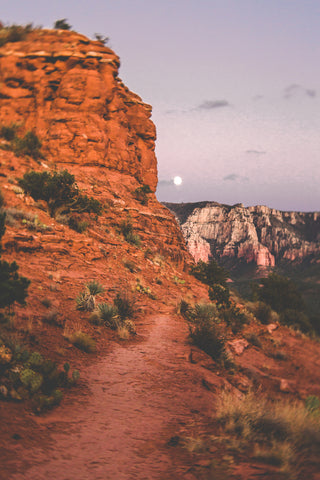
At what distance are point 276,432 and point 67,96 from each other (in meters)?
28.5

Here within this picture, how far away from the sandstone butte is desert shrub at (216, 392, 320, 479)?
14 centimetres

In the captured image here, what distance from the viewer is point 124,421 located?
3.76 meters

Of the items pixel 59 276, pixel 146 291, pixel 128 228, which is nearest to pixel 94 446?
pixel 59 276

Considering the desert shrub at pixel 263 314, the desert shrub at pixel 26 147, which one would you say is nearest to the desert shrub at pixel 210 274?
the desert shrub at pixel 263 314

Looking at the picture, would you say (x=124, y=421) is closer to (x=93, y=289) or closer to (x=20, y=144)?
(x=93, y=289)

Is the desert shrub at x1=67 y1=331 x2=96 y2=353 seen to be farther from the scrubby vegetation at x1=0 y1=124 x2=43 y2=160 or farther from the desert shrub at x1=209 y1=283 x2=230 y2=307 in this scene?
the scrubby vegetation at x1=0 y1=124 x2=43 y2=160

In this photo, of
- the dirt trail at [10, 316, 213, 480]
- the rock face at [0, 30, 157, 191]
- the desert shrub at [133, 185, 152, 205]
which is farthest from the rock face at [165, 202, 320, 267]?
the dirt trail at [10, 316, 213, 480]

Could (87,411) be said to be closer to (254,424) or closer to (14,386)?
(14,386)

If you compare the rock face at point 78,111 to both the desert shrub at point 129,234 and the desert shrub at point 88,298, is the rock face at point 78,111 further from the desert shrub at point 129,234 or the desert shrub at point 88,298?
the desert shrub at point 88,298

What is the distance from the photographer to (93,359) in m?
5.77

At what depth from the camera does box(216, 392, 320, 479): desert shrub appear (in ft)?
8.59

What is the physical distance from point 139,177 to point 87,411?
1039 inches

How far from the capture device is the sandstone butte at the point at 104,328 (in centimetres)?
290

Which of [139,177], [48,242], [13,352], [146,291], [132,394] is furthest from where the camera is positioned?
[139,177]
